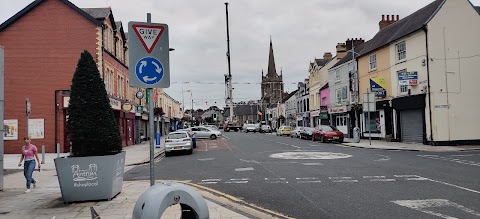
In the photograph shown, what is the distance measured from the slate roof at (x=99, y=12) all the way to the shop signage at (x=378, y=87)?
2122cm

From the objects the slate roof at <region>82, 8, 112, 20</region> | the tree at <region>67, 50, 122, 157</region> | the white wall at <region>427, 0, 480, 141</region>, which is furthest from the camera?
the slate roof at <region>82, 8, 112, 20</region>

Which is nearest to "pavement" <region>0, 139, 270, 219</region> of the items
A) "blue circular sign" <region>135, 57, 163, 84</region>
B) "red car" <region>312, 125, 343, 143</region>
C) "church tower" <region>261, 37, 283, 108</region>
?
"blue circular sign" <region>135, 57, 163, 84</region>

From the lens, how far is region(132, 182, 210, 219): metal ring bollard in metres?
3.89

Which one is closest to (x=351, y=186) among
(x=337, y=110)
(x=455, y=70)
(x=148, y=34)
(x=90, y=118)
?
(x=90, y=118)

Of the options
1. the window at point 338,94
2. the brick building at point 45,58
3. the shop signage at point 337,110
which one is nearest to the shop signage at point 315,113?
the shop signage at point 337,110

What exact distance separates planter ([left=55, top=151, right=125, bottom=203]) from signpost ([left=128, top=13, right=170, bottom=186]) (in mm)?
3574

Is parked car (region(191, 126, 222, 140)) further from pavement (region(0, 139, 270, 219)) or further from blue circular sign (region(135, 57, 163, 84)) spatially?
blue circular sign (region(135, 57, 163, 84))

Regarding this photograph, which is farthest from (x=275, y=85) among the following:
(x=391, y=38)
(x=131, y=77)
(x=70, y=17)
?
(x=131, y=77)

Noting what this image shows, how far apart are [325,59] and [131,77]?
52215mm

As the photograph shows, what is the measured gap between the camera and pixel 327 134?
1359 inches

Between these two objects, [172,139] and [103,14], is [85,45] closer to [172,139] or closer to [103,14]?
[103,14]

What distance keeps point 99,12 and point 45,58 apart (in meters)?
5.60

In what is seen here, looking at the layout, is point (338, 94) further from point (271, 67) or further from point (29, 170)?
point (271, 67)

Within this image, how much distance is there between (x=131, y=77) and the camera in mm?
5582
